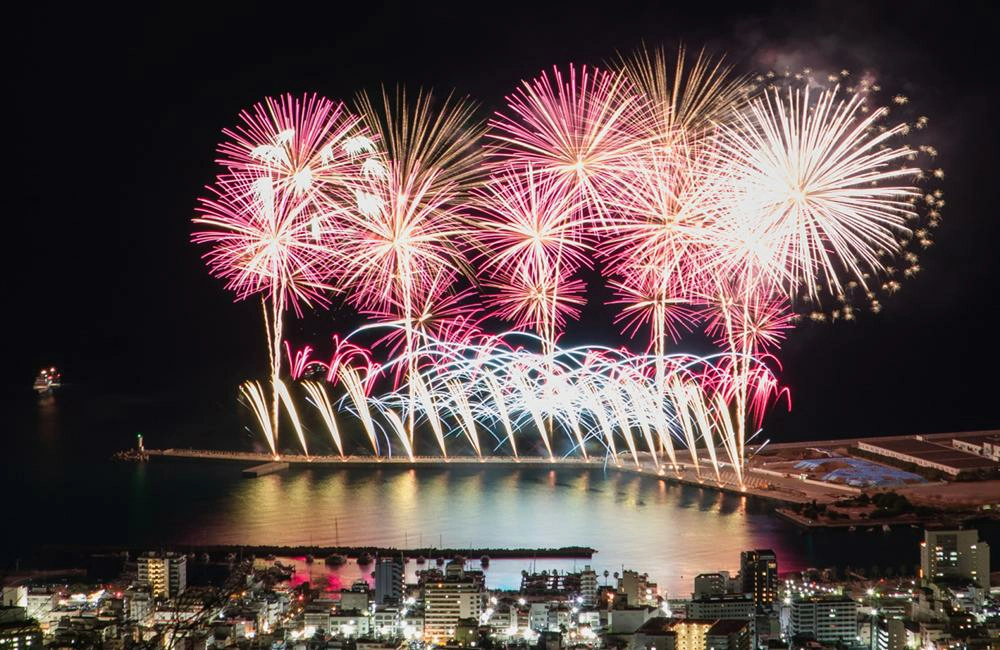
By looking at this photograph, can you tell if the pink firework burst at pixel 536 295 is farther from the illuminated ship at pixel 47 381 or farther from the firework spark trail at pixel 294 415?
the illuminated ship at pixel 47 381

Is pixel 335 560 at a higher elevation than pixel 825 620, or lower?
higher

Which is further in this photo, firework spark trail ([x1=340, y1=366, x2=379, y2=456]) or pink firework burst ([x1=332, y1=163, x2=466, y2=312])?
firework spark trail ([x1=340, y1=366, x2=379, y2=456])

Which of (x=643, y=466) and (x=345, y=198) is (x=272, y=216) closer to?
(x=345, y=198)

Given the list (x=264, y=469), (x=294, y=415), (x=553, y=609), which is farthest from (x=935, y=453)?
(x=553, y=609)

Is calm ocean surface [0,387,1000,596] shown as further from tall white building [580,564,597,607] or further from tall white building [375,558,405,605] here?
tall white building [375,558,405,605]

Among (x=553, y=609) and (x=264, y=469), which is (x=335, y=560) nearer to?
(x=553, y=609)

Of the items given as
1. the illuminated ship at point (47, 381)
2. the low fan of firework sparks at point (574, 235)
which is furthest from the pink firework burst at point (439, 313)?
the illuminated ship at point (47, 381)

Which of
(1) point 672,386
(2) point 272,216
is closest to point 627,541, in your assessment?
(1) point 672,386

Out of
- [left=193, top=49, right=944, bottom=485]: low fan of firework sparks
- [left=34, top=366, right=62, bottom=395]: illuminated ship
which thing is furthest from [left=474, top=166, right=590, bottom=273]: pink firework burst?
[left=34, top=366, right=62, bottom=395]: illuminated ship
